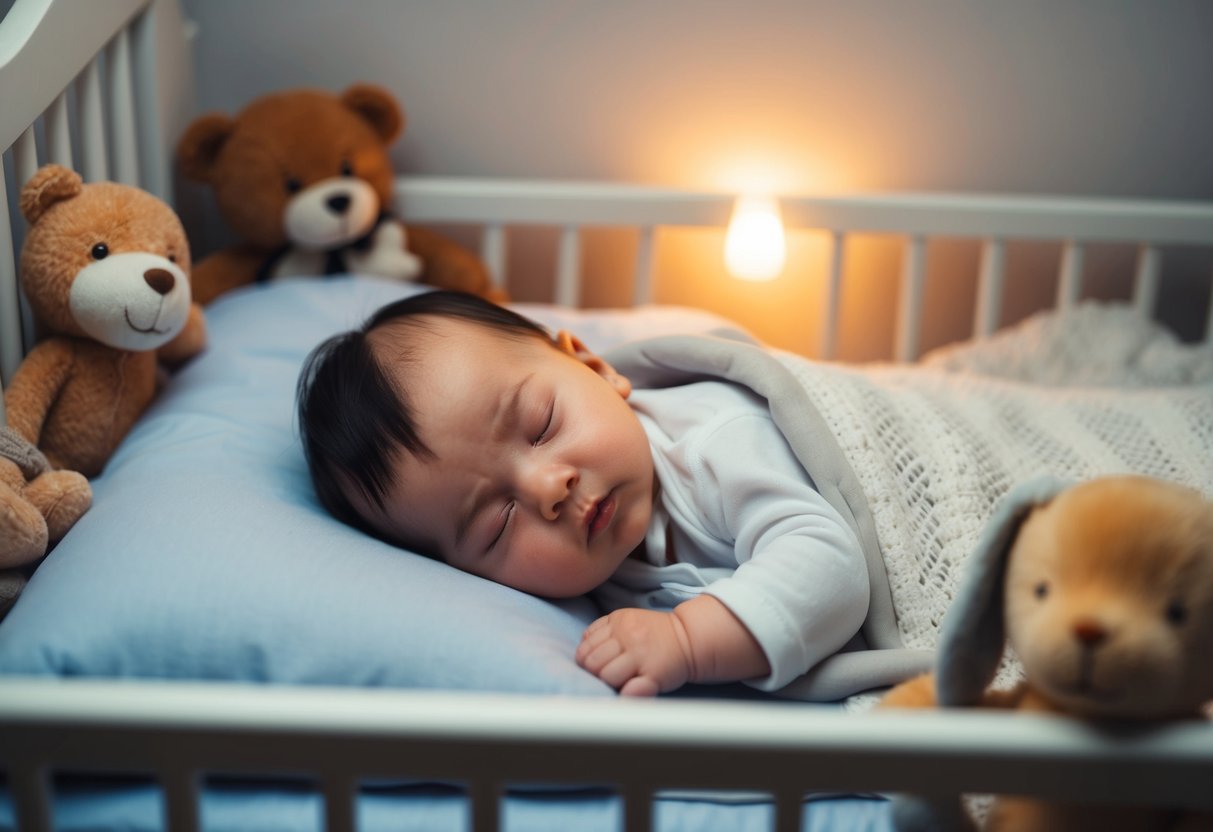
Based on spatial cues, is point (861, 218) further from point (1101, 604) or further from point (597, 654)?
point (1101, 604)

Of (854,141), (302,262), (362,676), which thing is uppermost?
(854,141)

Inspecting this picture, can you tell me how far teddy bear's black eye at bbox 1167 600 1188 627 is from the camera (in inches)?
21.6

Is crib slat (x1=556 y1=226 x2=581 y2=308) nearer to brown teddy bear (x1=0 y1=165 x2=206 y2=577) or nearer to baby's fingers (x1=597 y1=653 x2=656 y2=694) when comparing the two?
brown teddy bear (x1=0 y1=165 x2=206 y2=577)

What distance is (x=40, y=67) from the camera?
0.99 m

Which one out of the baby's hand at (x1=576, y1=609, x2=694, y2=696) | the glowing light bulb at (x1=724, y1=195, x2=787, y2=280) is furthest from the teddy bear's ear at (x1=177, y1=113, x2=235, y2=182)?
the baby's hand at (x1=576, y1=609, x2=694, y2=696)

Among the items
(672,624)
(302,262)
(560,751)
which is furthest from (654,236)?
(560,751)

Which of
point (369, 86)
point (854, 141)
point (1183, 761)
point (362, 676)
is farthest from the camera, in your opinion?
point (854, 141)

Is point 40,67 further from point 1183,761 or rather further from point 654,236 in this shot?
point 1183,761

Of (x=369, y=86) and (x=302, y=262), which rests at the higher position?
(x=369, y=86)

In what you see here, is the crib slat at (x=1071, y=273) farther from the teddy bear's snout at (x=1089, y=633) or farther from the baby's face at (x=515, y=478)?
the teddy bear's snout at (x=1089, y=633)

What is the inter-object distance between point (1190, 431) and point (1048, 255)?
0.59 meters

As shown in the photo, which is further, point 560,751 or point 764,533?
point 764,533

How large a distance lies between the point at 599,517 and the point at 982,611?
0.36 metres

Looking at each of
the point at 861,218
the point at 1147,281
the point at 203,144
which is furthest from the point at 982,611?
the point at 203,144
